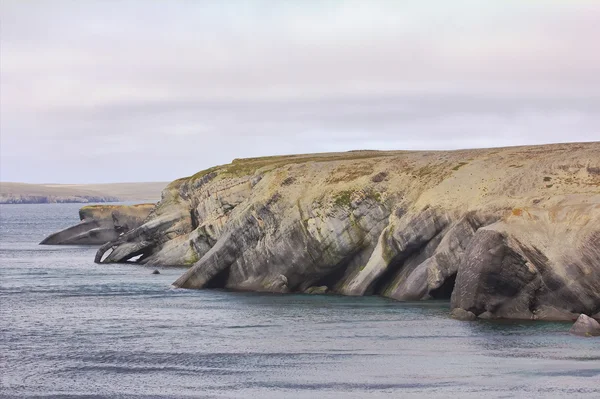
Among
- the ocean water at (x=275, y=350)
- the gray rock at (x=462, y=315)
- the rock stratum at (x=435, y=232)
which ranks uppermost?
the rock stratum at (x=435, y=232)

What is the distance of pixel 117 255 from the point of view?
116 metres

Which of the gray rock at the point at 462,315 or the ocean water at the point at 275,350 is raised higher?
the gray rock at the point at 462,315

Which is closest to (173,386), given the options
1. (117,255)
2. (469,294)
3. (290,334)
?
(290,334)

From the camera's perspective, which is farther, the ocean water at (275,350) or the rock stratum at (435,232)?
the rock stratum at (435,232)

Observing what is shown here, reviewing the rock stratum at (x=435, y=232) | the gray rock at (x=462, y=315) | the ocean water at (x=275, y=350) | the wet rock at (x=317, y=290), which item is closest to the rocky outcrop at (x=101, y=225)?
the rock stratum at (x=435, y=232)

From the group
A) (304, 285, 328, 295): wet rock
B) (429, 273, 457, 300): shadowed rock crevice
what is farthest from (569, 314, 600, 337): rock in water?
(304, 285, 328, 295): wet rock

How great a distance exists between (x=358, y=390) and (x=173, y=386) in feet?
27.5

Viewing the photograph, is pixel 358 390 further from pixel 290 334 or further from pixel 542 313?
pixel 542 313

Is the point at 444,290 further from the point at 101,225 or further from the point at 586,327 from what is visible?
the point at 101,225

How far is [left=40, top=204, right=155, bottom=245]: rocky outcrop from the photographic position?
14825cm

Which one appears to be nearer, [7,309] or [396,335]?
[396,335]

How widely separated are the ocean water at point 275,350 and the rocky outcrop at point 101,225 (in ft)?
235

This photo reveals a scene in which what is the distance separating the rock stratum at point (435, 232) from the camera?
183ft

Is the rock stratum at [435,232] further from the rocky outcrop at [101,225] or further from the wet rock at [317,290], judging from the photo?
the rocky outcrop at [101,225]
